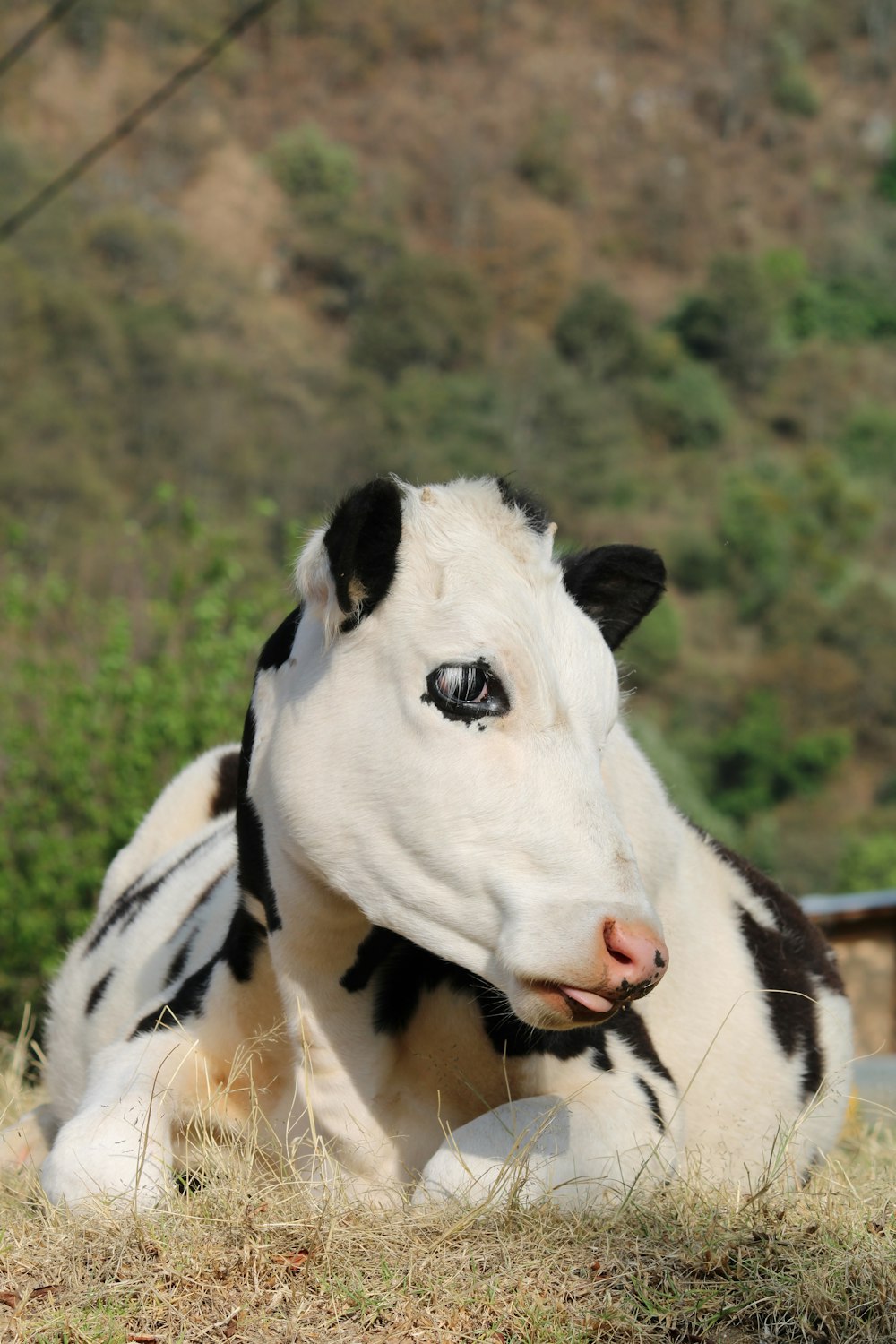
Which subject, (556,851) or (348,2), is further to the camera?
(348,2)

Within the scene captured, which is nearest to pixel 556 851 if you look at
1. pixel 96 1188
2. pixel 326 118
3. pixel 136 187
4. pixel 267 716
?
pixel 267 716

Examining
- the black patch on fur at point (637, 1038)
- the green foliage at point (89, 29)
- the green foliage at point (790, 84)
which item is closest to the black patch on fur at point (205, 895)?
the black patch on fur at point (637, 1038)

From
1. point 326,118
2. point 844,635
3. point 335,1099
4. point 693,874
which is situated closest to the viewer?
point 335,1099

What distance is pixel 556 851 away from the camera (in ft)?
11.2

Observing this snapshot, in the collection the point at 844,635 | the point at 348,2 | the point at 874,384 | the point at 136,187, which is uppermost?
the point at 348,2

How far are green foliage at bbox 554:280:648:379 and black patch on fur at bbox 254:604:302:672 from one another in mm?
105973

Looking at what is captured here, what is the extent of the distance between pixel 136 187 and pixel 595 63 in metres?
47.1

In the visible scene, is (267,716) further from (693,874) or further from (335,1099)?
(693,874)

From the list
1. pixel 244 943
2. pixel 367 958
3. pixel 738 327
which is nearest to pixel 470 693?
pixel 367 958

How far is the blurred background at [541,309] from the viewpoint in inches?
3061

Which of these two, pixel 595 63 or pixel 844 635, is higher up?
pixel 595 63

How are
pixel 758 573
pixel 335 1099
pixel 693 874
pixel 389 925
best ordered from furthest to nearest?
1. pixel 758 573
2. pixel 693 874
3. pixel 335 1099
4. pixel 389 925

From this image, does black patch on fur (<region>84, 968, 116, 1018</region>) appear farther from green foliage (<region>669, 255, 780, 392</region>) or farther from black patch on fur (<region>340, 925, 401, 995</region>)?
green foliage (<region>669, 255, 780, 392</region>)

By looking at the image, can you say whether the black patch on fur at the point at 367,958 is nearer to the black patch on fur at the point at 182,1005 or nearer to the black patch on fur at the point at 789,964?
the black patch on fur at the point at 182,1005
